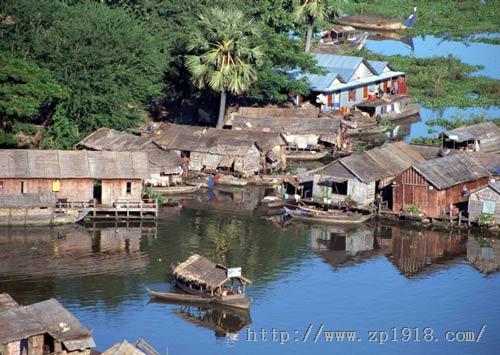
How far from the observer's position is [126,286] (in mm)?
56281

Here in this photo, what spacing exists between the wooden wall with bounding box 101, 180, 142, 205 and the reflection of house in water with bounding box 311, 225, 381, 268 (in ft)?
33.1

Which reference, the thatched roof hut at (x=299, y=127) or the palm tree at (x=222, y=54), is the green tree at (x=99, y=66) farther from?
the thatched roof hut at (x=299, y=127)

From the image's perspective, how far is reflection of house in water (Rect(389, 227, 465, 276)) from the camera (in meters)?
61.8

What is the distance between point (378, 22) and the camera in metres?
134

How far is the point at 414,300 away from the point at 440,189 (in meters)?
11.6

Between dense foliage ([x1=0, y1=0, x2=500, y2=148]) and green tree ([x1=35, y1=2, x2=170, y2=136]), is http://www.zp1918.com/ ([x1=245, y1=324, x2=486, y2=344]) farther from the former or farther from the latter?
green tree ([x1=35, y1=2, x2=170, y2=136])

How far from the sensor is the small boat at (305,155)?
81.0 metres

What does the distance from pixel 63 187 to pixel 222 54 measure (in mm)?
18577

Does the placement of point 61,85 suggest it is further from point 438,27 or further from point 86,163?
point 438,27

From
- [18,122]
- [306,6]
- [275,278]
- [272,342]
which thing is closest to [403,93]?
[306,6]

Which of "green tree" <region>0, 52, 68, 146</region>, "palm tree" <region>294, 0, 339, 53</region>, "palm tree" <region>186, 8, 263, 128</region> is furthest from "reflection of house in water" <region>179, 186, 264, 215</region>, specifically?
"palm tree" <region>294, 0, 339, 53</region>

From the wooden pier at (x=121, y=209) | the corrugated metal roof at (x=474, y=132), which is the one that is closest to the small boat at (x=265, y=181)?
the wooden pier at (x=121, y=209)

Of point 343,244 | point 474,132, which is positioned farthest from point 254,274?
point 474,132

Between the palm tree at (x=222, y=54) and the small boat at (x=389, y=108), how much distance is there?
1554 cm
